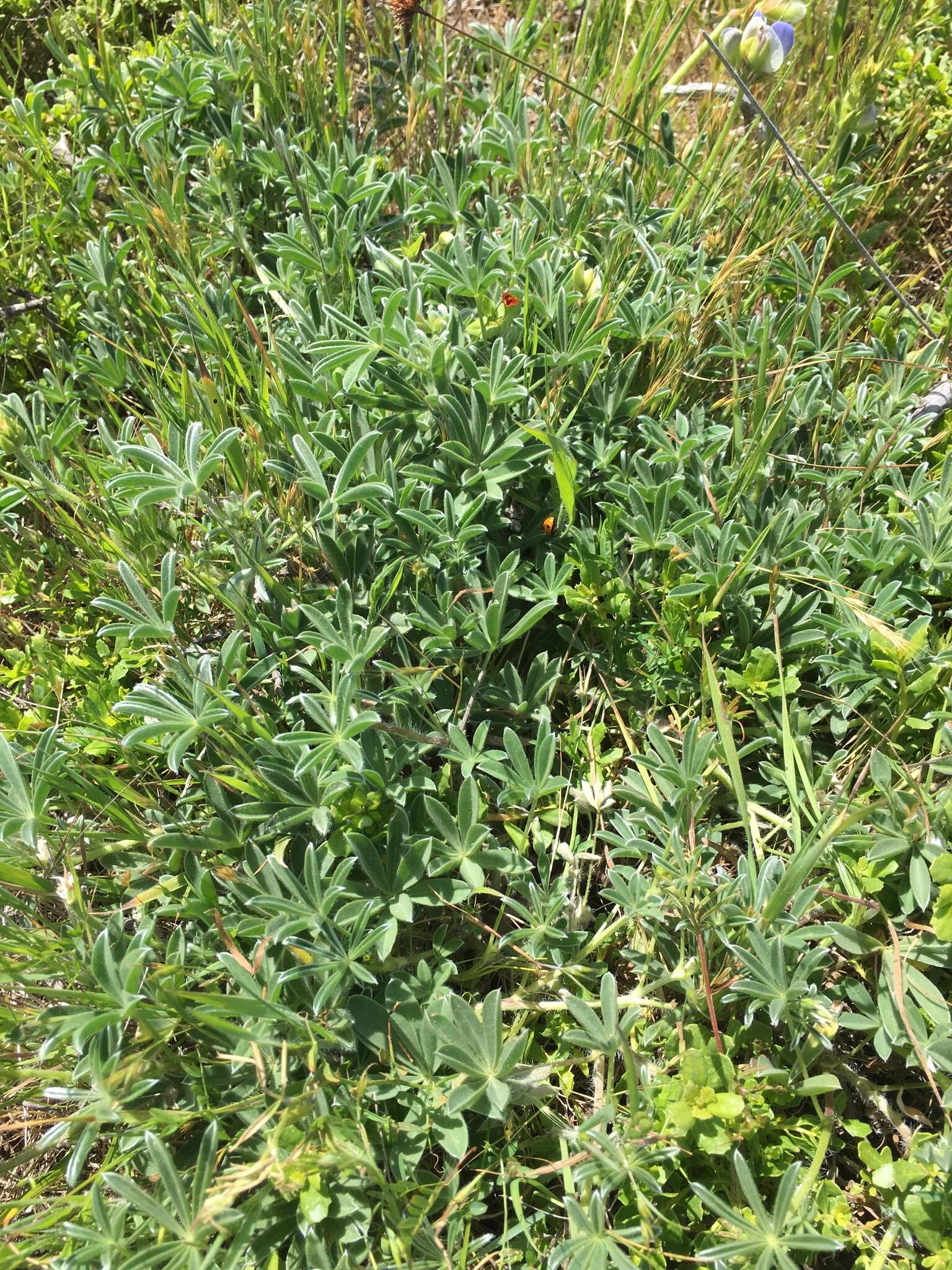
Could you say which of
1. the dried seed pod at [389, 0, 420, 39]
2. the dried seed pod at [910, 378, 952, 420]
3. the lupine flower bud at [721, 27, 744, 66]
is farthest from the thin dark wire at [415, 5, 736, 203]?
the dried seed pod at [910, 378, 952, 420]

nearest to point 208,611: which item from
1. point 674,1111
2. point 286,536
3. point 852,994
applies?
point 286,536

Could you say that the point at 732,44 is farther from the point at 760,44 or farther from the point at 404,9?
the point at 404,9

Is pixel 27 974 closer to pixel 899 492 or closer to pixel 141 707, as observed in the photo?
pixel 141 707

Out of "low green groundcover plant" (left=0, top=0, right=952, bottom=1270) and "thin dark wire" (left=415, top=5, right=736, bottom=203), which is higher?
"thin dark wire" (left=415, top=5, right=736, bottom=203)

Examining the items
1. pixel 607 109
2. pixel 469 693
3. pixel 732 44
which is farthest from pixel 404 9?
pixel 469 693

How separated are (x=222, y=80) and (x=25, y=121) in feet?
1.96

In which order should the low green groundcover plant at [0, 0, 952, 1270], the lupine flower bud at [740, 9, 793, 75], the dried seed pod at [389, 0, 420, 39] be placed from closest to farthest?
1. the low green groundcover plant at [0, 0, 952, 1270]
2. the lupine flower bud at [740, 9, 793, 75]
3. the dried seed pod at [389, 0, 420, 39]

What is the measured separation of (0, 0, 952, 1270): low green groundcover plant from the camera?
5.04 ft

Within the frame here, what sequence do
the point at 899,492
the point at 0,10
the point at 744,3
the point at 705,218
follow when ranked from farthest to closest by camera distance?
the point at 0,10, the point at 744,3, the point at 705,218, the point at 899,492

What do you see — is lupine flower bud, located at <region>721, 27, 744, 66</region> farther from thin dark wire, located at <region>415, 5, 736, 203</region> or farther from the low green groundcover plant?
thin dark wire, located at <region>415, 5, 736, 203</region>

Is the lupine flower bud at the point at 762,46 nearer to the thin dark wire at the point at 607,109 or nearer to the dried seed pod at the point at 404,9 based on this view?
the thin dark wire at the point at 607,109

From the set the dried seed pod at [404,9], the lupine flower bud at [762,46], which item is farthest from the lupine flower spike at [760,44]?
the dried seed pod at [404,9]

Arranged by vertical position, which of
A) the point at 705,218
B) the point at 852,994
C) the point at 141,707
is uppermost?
the point at 705,218

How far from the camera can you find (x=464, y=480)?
6.41 ft
